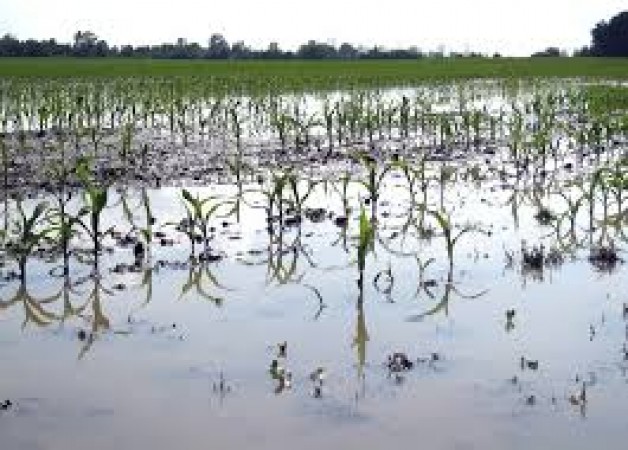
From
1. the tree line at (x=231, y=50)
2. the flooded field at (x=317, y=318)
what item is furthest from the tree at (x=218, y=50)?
the flooded field at (x=317, y=318)

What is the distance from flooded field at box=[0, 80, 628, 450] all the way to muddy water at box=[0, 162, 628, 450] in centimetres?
2

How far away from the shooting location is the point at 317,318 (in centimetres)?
A: 612

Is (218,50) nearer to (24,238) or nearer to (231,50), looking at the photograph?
(231,50)

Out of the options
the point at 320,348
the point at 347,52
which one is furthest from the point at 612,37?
the point at 320,348

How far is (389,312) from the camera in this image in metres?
6.20

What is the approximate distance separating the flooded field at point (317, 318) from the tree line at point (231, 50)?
212 feet

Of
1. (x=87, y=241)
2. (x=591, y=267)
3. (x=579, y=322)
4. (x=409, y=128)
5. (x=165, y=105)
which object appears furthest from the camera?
(x=165, y=105)

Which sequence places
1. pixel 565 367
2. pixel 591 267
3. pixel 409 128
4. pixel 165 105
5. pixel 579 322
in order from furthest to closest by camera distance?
pixel 165 105 → pixel 409 128 → pixel 591 267 → pixel 579 322 → pixel 565 367

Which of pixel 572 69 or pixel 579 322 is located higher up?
pixel 572 69

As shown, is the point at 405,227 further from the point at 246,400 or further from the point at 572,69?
the point at 572,69

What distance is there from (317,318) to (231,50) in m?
83.4

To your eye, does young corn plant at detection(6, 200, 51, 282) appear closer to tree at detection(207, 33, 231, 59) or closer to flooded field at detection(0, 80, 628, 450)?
flooded field at detection(0, 80, 628, 450)

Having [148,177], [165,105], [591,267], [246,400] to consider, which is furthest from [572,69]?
[246,400]

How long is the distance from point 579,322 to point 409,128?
11.7 meters
